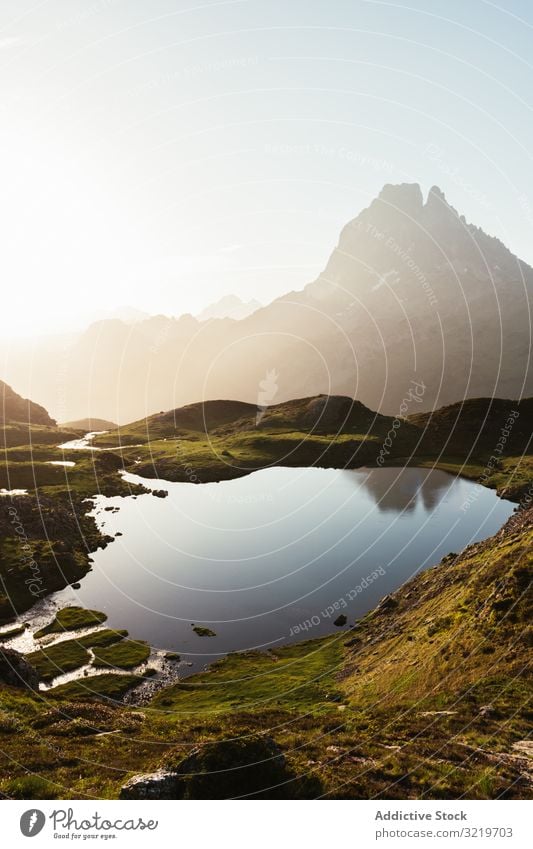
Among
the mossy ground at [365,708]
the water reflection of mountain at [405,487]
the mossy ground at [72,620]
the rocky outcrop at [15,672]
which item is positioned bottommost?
the mossy ground at [72,620]

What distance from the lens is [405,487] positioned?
155500 millimetres

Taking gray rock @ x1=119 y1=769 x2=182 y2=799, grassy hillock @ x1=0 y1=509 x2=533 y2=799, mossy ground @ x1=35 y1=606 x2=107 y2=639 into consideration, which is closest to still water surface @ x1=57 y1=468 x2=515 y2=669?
mossy ground @ x1=35 y1=606 x2=107 y2=639

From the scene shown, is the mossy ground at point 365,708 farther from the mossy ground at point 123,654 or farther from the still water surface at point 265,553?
the still water surface at point 265,553

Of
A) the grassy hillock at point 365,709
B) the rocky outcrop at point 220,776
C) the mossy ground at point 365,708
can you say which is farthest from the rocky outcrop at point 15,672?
the rocky outcrop at point 220,776

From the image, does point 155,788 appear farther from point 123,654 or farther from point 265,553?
point 265,553

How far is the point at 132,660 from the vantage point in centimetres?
6072

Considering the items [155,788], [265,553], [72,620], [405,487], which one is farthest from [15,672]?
[405,487]

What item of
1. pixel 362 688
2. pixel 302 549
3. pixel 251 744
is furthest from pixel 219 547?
pixel 251 744

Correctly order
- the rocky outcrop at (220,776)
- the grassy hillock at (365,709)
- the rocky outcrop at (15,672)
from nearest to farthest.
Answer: the rocky outcrop at (220,776) → the grassy hillock at (365,709) → the rocky outcrop at (15,672)

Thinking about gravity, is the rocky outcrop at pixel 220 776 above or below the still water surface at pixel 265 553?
above

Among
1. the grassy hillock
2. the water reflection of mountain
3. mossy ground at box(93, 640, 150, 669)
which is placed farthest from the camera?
the water reflection of mountain

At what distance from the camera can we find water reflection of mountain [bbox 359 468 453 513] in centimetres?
13438

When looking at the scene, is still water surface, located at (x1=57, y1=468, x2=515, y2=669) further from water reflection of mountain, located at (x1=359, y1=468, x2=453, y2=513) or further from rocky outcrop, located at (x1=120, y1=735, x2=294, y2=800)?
rocky outcrop, located at (x1=120, y1=735, x2=294, y2=800)

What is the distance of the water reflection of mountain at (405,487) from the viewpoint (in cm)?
13438
